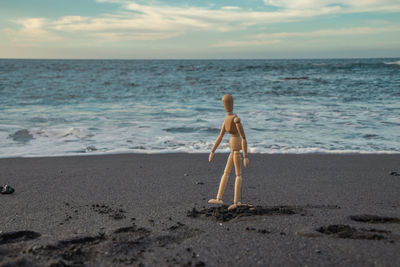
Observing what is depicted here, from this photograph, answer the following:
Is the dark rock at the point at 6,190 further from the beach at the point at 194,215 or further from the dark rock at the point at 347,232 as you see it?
the dark rock at the point at 347,232

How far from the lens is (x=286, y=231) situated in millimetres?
2715

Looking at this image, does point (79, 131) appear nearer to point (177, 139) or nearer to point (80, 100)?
point (177, 139)

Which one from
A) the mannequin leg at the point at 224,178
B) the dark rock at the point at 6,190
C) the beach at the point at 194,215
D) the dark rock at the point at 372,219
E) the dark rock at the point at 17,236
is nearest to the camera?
the beach at the point at 194,215

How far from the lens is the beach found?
2301mm

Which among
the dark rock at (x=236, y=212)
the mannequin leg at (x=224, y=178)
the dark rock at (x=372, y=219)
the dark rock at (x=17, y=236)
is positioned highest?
the mannequin leg at (x=224, y=178)

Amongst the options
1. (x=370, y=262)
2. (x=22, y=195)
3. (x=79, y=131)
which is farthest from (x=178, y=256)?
(x=79, y=131)

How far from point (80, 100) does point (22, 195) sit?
12.0 meters

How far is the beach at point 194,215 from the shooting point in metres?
2.30

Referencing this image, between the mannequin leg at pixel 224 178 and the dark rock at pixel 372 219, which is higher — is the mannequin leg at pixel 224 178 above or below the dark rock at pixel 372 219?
above

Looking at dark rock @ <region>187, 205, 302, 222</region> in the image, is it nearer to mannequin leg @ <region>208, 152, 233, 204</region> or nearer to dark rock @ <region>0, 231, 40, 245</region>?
mannequin leg @ <region>208, 152, 233, 204</region>

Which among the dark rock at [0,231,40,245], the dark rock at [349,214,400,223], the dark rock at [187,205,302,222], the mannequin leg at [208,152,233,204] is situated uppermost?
the mannequin leg at [208,152,233,204]

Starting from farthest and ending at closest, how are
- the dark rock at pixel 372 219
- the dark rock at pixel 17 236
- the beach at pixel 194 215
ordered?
the dark rock at pixel 372 219 → the dark rock at pixel 17 236 → the beach at pixel 194 215

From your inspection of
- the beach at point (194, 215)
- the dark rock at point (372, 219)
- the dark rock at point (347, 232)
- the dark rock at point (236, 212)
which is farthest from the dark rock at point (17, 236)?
the dark rock at point (372, 219)

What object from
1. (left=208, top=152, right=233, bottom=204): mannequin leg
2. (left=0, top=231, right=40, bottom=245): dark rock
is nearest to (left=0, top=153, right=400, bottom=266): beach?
(left=0, top=231, right=40, bottom=245): dark rock
